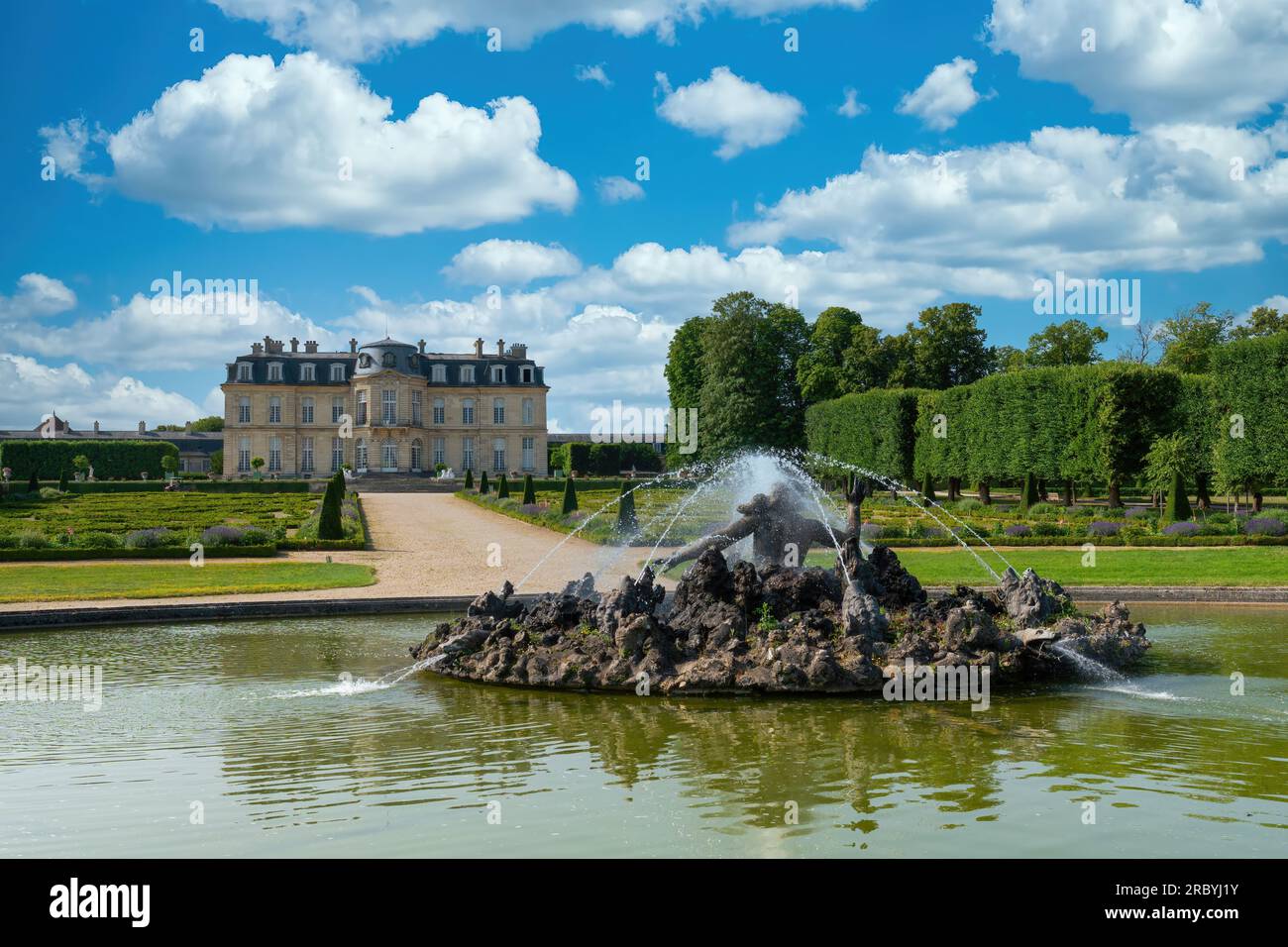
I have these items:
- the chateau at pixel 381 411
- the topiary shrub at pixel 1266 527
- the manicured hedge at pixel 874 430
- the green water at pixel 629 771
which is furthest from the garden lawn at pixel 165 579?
the chateau at pixel 381 411

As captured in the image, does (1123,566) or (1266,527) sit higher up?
(1266,527)

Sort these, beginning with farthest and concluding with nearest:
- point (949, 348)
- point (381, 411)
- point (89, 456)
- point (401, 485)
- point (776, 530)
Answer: point (381, 411) → point (89, 456) → point (401, 485) → point (949, 348) → point (776, 530)

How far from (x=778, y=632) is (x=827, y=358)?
1854 inches

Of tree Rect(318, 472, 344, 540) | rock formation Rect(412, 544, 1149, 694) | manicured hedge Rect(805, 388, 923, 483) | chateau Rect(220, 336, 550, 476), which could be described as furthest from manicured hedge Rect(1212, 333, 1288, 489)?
chateau Rect(220, 336, 550, 476)

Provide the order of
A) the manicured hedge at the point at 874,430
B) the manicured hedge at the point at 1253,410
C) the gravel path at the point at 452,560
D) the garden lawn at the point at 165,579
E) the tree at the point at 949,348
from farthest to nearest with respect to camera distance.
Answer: the tree at the point at 949,348
the manicured hedge at the point at 874,430
the manicured hedge at the point at 1253,410
the gravel path at the point at 452,560
the garden lawn at the point at 165,579

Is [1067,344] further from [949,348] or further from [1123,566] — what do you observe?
[1123,566]

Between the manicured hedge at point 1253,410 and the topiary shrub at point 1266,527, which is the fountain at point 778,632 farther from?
the manicured hedge at point 1253,410

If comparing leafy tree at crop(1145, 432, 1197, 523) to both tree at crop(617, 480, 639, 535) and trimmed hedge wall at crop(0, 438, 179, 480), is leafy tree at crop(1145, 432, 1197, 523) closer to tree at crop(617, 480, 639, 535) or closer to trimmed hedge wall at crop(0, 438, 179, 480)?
tree at crop(617, 480, 639, 535)

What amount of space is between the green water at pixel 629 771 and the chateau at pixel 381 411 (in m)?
67.1

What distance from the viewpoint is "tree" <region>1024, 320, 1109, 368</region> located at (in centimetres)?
6019

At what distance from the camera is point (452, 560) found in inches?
852

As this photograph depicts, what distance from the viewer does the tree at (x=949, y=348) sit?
53469 millimetres

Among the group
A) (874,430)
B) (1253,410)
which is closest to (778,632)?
(1253,410)

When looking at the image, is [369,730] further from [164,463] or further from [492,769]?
[164,463]
